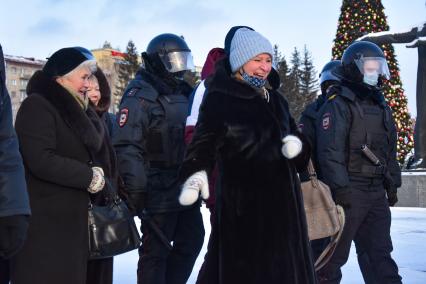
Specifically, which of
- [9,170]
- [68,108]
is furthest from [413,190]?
[9,170]

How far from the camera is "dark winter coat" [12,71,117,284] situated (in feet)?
10.2

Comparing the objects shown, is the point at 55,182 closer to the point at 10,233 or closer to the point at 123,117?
the point at 10,233

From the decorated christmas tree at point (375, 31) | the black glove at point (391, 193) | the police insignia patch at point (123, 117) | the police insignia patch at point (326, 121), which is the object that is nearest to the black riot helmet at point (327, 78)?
the police insignia patch at point (326, 121)

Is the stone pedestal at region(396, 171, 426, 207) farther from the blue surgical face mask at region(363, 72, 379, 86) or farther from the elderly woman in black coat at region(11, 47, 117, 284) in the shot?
the elderly woman in black coat at region(11, 47, 117, 284)

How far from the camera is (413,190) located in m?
11.9

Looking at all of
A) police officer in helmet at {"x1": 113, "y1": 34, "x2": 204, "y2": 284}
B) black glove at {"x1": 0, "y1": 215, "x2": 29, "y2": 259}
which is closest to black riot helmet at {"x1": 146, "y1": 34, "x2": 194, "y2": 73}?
police officer in helmet at {"x1": 113, "y1": 34, "x2": 204, "y2": 284}

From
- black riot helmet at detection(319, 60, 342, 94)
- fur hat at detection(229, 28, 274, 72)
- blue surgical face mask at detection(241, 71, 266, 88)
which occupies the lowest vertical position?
blue surgical face mask at detection(241, 71, 266, 88)

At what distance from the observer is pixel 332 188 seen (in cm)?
438

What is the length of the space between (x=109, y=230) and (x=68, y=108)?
2.26 feet

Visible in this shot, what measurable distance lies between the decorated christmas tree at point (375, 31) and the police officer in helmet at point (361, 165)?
13112mm

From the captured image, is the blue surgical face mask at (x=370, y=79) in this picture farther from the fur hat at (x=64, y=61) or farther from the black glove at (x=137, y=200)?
the fur hat at (x=64, y=61)

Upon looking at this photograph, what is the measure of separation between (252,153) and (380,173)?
1.58 m

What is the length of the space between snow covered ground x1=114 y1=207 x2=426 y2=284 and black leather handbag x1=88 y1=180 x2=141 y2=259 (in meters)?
2.17

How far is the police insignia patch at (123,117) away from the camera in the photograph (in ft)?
14.1
